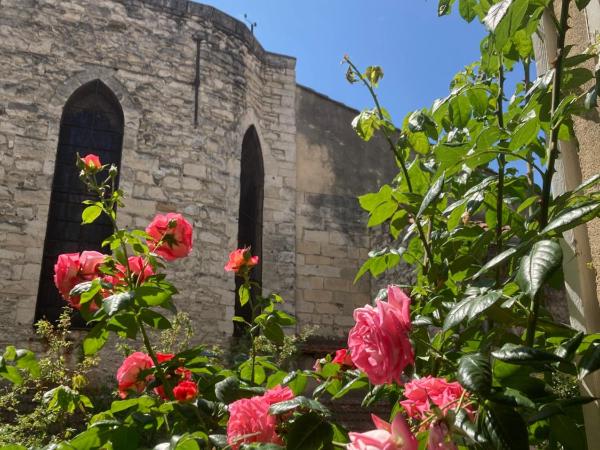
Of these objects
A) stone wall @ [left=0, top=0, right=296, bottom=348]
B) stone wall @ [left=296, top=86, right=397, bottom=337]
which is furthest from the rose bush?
stone wall @ [left=296, top=86, right=397, bottom=337]

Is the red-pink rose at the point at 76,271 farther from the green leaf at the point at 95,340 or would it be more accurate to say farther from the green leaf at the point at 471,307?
the green leaf at the point at 471,307

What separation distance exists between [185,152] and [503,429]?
7.91m

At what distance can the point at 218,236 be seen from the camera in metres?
8.47

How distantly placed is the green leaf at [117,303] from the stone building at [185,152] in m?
6.10

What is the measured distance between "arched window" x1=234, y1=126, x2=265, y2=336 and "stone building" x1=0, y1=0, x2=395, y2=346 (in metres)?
0.02

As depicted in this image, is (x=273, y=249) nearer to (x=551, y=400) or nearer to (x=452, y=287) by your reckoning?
(x=452, y=287)

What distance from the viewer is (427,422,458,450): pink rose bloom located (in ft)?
3.47

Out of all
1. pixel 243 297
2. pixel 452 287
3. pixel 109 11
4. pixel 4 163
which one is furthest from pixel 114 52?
pixel 452 287

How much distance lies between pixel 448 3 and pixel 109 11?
775 cm

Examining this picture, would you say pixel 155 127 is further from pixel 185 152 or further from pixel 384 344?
pixel 384 344

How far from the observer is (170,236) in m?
2.08

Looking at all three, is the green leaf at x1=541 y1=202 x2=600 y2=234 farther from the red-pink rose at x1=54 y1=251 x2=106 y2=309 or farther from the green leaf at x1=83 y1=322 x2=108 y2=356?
the red-pink rose at x1=54 y1=251 x2=106 y2=309

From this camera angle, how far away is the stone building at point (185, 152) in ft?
25.5

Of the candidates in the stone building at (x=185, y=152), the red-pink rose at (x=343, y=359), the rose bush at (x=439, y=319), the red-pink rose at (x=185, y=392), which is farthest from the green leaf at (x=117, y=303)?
the stone building at (x=185, y=152)
